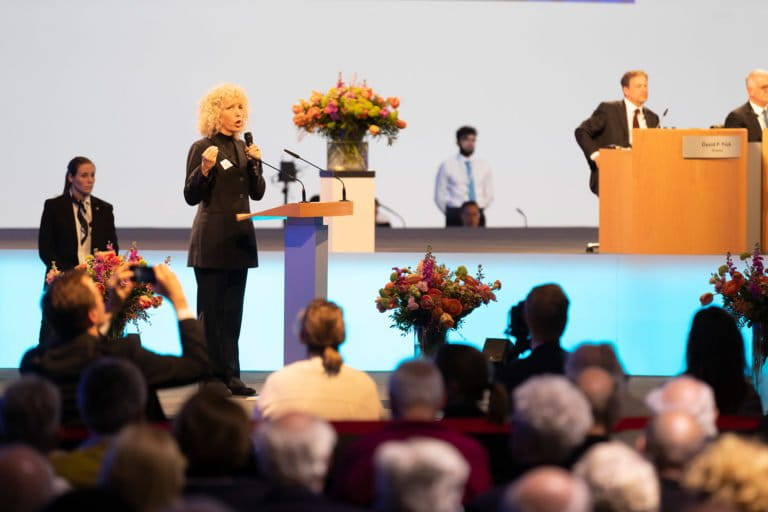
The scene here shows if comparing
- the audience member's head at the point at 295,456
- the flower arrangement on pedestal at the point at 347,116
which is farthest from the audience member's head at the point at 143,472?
the flower arrangement on pedestal at the point at 347,116

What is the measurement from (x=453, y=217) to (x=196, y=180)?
5490 millimetres

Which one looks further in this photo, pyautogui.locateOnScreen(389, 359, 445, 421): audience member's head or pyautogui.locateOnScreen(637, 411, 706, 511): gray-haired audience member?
pyautogui.locateOnScreen(389, 359, 445, 421): audience member's head

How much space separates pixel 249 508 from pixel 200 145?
146 inches

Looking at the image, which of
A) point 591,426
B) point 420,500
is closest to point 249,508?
point 420,500

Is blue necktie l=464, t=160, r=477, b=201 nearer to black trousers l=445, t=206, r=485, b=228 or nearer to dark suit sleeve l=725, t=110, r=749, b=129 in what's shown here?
black trousers l=445, t=206, r=485, b=228

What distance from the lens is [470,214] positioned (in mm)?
11195

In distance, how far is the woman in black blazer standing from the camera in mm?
6316

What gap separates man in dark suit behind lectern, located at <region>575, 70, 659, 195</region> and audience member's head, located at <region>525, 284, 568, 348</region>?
442 cm

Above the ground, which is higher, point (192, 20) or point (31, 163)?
point (192, 20)

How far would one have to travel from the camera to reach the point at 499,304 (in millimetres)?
7465

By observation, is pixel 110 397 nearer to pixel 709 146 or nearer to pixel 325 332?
pixel 325 332

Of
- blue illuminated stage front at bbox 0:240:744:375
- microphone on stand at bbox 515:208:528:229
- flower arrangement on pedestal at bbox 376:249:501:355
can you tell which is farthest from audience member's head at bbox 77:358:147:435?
microphone on stand at bbox 515:208:528:229

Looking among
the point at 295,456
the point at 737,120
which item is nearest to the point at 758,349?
the point at 737,120

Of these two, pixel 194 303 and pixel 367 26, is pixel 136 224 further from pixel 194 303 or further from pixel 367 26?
pixel 194 303
